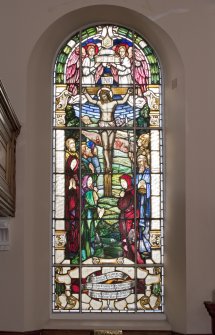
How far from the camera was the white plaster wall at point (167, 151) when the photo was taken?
976 cm

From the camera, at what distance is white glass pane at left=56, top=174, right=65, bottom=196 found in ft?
34.3

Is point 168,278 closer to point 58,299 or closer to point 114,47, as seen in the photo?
point 58,299

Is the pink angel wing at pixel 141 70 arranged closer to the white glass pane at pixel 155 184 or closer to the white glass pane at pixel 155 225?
the white glass pane at pixel 155 184

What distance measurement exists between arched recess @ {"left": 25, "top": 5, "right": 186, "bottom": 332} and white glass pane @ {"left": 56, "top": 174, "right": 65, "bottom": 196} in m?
0.15

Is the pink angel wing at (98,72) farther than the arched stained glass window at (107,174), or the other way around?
the pink angel wing at (98,72)

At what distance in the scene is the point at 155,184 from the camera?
10.5m

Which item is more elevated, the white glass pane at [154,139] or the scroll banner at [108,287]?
the white glass pane at [154,139]

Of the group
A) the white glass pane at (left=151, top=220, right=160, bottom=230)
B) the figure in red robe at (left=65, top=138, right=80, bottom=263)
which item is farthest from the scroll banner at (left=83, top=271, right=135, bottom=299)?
the white glass pane at (left=151, top=220, right=160, bottom=230)

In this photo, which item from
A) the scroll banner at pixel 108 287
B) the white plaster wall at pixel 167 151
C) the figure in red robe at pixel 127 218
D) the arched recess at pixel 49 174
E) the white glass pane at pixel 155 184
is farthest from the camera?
the white glass pane at pixel 155 184

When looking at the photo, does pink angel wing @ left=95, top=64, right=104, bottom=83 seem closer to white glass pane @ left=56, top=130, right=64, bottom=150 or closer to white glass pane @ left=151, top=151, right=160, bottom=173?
white glass pane @ left=56, top=130, right=64, bottom=150

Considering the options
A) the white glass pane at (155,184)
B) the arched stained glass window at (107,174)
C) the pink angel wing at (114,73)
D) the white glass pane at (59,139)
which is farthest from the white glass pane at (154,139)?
the white glass pane at (59,139)

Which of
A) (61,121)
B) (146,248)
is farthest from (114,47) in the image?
(146,248)

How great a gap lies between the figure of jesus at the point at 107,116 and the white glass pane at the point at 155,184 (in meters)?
0.52

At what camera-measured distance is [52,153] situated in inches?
412
